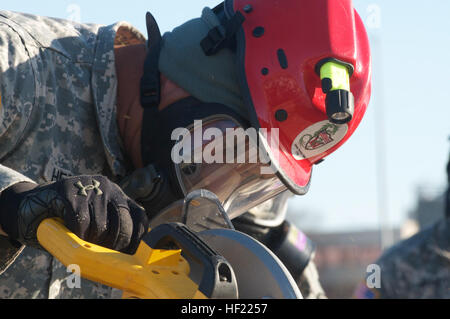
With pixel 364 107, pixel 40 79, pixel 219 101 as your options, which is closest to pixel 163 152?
pixel 219 101

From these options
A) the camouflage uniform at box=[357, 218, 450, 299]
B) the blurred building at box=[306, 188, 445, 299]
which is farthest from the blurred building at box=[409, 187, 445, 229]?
the camouflage uniform at box=[357, 218, 450, 299]

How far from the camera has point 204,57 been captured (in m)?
3.46

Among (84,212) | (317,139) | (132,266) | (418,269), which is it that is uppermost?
(84,212)

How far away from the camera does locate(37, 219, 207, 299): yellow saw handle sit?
7.39 feet

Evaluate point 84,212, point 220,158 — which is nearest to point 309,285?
point 220,158

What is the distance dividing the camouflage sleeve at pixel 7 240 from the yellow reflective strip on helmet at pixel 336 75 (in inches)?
49.5

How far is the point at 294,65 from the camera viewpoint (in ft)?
11.2

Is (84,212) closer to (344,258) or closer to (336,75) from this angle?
(336,75)

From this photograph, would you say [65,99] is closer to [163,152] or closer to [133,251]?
[163,152]

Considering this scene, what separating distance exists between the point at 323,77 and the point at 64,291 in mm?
1298

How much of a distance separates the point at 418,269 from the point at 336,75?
6.28ft

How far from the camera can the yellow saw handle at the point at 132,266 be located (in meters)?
2.25

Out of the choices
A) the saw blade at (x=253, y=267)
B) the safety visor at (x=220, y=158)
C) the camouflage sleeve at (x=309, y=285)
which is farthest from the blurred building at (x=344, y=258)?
the saw blade at (x=253, y=267)
